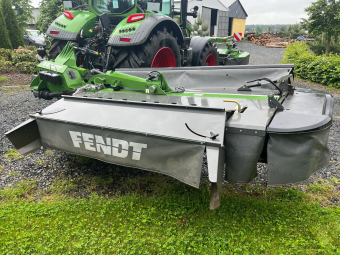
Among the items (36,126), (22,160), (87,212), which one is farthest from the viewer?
(22,160)

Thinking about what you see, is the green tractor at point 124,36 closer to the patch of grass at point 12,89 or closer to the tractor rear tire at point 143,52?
the tractor rear tire at point 143,52

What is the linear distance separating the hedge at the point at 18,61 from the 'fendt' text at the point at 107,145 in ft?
23.5


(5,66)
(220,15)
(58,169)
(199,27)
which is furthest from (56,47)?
(220,15)

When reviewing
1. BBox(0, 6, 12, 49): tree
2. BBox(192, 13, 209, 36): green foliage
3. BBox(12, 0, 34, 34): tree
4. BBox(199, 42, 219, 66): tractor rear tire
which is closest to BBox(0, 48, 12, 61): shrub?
BBox(0, 6, 12, 49): tree

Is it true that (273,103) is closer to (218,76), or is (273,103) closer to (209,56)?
(218,76)

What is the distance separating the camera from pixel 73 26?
4344mm

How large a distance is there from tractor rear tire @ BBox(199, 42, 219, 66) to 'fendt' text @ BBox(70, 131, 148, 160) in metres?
3.48

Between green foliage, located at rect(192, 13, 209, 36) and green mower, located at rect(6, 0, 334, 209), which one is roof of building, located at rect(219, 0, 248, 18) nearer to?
green foliage, located at rect(192, 13, 209, 36)

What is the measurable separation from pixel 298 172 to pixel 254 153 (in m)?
0.32

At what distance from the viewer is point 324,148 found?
210 centimetres

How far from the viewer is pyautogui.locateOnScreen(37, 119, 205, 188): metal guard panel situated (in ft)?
6.76

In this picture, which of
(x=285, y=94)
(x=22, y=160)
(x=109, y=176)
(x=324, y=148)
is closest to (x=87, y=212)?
(x=109, y=176)

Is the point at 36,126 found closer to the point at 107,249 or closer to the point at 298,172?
the point at 107,249

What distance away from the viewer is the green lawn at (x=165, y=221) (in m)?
1.98
